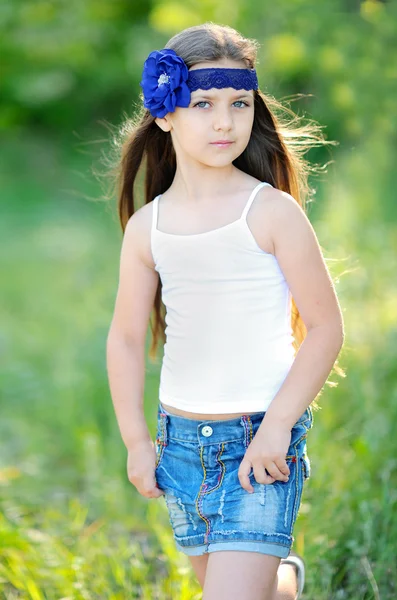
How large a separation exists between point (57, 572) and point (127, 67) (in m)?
11.9

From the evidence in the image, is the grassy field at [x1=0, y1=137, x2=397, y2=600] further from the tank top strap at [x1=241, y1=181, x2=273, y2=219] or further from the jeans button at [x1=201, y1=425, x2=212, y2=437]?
the jeans button at [x1=201, y1=425, x2=212, y2=437]

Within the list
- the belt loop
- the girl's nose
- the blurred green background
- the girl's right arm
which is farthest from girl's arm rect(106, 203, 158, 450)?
the blurred green background

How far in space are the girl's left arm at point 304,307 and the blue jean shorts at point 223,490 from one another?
11 cm

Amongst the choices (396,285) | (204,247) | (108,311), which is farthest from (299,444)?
(108,311)

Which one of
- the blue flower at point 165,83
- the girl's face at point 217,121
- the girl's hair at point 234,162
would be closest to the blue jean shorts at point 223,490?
the girl's hair at point 234,162

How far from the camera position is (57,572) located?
2963 mm

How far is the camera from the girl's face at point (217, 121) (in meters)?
2.20

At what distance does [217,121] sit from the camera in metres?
2.20

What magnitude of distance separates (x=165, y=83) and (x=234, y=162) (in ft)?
1.14

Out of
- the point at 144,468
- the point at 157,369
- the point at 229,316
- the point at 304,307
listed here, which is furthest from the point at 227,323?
the point at 157,369

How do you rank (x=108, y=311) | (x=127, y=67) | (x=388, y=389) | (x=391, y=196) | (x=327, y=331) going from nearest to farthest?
(x=327, y=331) < (x=388, y=389) < (x=108, y=311) < (x=391, y=196) < (x=127, y=67)

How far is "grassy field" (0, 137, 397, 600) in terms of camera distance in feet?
9.64

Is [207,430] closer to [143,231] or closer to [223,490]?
[223,490]

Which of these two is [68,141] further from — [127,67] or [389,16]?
[389,16]
